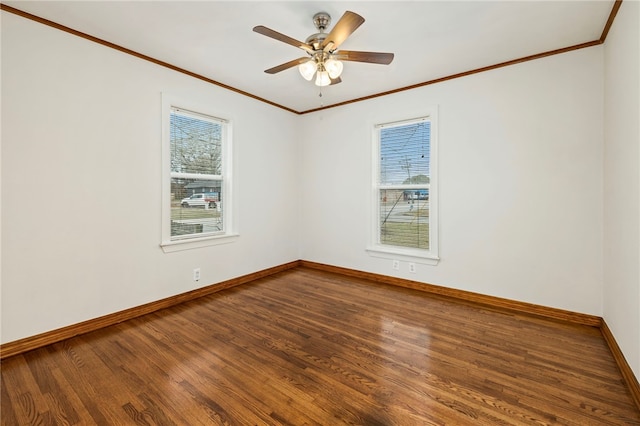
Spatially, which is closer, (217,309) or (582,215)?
(582,215)

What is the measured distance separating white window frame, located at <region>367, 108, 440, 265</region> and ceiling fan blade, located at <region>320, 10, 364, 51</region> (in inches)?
77.4

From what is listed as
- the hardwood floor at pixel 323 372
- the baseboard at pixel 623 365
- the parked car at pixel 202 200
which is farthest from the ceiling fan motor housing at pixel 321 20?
the baseboard at pixel 623 365

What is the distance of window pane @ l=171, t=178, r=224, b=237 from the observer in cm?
345

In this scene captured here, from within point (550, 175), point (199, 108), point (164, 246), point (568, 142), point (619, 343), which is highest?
point (199, 108)

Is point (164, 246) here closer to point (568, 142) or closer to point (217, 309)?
point (217, 309)

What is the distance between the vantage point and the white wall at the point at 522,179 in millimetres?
2789

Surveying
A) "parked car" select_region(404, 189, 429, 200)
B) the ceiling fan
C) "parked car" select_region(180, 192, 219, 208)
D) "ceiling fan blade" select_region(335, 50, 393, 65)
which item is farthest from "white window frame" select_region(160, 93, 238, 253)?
"parked car" select_region(404, 189, 429, 200)

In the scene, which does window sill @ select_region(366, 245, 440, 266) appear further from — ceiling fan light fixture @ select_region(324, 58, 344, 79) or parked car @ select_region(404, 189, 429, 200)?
ceiling fan light fixture @ select_region(324, 58, 344, 79)

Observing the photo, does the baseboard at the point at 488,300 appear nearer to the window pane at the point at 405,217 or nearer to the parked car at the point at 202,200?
the window pane at the point at 405,217

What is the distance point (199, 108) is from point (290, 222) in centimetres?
227

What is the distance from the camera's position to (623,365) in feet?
6.61

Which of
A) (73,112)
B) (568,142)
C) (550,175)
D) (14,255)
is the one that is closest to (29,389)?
(14,255)

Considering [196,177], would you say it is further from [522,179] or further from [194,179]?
[522,179]

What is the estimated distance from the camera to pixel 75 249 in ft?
8.55
